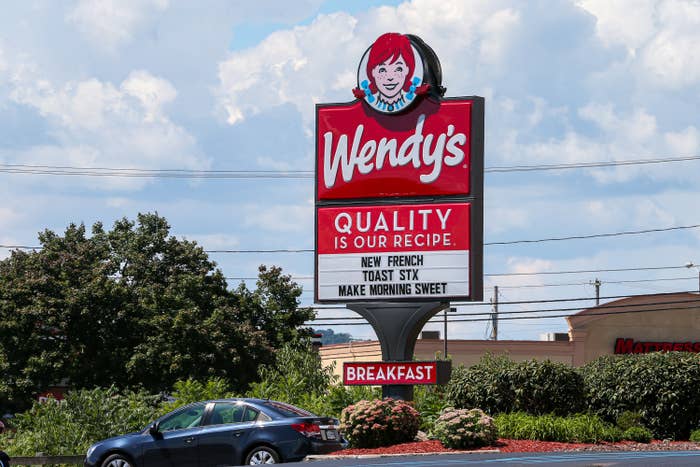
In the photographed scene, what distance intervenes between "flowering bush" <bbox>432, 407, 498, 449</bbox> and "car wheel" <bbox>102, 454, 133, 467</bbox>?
19.7 feet

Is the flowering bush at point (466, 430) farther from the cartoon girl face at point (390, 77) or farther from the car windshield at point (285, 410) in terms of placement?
the cartoon girl face at point (390, 77)

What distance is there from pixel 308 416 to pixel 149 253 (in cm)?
3746

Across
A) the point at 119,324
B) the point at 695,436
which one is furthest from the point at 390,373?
the point at 119,324

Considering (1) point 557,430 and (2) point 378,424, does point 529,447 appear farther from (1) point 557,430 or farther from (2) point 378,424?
(2) point 378,424

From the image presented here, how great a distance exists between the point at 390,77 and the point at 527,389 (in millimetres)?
7969

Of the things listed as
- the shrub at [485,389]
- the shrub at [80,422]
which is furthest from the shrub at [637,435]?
the shrub at [80,422]

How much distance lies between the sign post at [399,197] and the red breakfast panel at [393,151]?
23mm

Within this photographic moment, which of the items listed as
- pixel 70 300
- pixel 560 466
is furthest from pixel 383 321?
pixel 70 300

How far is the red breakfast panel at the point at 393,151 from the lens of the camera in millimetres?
27344

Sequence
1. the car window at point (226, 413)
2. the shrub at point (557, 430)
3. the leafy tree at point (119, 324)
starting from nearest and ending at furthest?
1. the car window at point (226, 413)
2. the shrub at point (557, 430)
3. the leafy tree at point (119, 324)

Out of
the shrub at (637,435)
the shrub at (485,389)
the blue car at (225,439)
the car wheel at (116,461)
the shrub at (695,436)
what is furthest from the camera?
the shrub at (485,389)

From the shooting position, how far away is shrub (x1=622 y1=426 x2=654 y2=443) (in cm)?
2416

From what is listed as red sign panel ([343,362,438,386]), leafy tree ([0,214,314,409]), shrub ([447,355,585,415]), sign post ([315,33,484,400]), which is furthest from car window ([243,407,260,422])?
leafy tree ([0,214,314,409])

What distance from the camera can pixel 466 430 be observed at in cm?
2258
